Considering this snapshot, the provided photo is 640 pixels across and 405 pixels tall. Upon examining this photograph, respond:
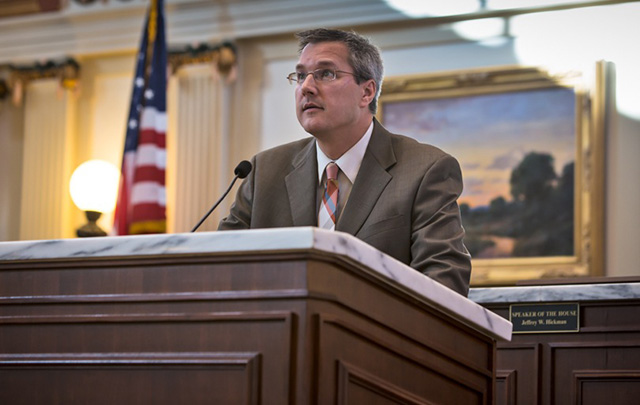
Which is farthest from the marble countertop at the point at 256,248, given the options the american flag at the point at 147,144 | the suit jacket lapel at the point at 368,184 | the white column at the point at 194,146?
the white column at the point at 194,146

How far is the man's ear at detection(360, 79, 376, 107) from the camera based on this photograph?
3.74 meters

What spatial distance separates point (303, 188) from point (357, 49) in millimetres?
565

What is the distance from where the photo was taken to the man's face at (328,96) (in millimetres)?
3631

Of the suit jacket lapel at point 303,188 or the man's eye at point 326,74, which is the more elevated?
the man's eye at point 326,74

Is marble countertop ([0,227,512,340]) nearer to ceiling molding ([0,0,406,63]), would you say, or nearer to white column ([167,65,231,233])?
ceiling molding ([0,0,406,63])

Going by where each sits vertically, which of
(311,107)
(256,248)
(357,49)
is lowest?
(256,248)

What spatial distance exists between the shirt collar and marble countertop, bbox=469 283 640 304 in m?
0.78

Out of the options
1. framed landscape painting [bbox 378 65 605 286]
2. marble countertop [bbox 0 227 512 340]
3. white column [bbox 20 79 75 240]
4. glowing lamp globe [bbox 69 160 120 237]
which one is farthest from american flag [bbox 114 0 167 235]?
marble countertop [bbox 0 227 512 340]

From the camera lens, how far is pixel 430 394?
2621mm

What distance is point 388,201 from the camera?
335cm

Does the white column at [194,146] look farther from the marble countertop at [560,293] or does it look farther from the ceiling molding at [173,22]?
the marble countertop at [560,293]

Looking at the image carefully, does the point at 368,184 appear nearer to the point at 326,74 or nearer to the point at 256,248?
the point at 326,74

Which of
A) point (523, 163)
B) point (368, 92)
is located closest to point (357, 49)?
point (368, 92)

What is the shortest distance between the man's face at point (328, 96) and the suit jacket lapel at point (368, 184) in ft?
0.45
